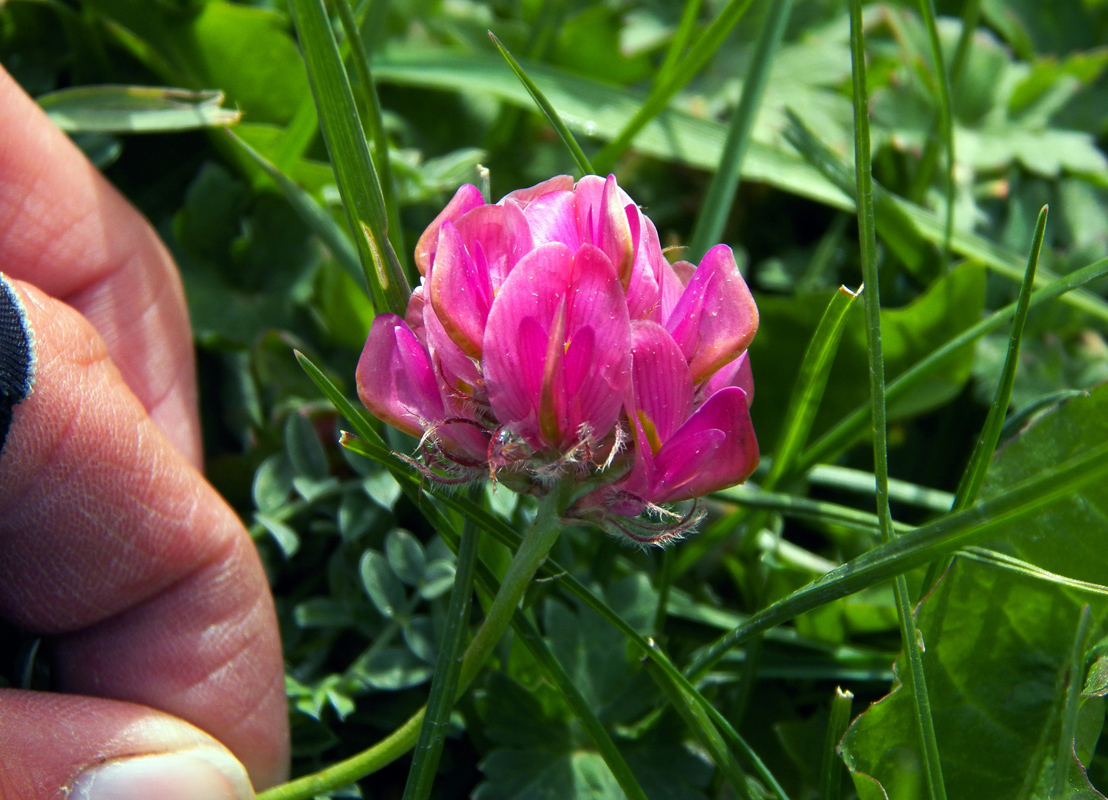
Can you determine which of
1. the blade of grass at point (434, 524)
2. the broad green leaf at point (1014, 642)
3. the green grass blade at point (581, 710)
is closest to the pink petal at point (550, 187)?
the blade of grass at point (434, 524)

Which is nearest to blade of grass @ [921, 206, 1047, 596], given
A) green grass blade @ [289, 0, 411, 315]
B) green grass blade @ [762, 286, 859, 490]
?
green grass blade @ [762, 286, 859, 490]

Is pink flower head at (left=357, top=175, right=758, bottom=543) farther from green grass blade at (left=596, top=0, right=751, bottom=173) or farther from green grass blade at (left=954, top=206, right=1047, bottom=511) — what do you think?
Result: green grass blade at (left=596, top=0, right=751, bottom=173)

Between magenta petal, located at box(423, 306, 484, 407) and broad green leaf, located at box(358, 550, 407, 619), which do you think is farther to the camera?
broad green leaf, located at box(358, 550, 407, 619)

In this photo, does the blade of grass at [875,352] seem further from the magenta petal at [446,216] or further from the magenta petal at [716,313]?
the magenta petal at [446,216]

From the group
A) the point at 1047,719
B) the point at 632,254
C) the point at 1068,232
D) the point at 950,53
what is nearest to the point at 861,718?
the point at 1047,719

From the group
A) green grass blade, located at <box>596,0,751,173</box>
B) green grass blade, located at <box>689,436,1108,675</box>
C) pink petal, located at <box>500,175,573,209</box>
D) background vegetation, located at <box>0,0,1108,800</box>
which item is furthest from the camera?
green grass blade, located at <box>596,0,751,173</box>

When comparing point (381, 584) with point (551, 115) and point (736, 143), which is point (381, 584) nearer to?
point (551, 115)
